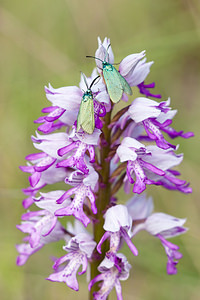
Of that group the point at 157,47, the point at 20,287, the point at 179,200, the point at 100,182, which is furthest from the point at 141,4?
the point at 100,182

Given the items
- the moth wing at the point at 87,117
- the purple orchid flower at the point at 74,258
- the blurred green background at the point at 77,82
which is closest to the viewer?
the moth wing at the point at 87,117

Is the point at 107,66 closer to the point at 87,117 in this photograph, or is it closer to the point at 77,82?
the point at 87,117

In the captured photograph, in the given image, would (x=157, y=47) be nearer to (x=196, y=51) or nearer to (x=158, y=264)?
(x=196, y=51)

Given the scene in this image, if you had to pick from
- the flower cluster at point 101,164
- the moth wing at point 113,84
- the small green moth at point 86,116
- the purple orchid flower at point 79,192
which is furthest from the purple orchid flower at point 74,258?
the moth wing at point 113,84

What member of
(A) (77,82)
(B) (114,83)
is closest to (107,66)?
(B) (114,83)

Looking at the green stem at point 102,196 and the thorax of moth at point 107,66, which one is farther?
the green stem at point 102,196

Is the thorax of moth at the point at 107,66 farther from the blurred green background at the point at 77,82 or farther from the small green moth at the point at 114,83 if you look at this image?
the blurred green background at the point at 77,82
